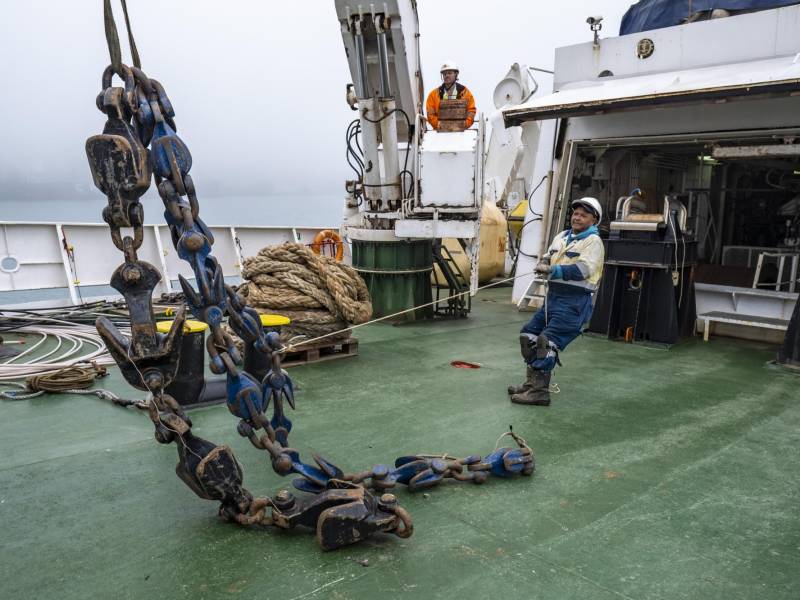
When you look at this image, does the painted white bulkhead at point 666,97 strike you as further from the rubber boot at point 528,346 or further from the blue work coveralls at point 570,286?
the rubber boot at point 528,346

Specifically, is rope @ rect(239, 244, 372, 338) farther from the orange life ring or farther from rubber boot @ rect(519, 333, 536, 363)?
the orange life ring

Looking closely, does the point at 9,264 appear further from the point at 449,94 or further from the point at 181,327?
the point at 181,327

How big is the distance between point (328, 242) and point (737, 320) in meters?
6.23

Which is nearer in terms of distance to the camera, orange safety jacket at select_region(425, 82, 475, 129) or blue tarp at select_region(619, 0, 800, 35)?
blue tarp at select_region(619, 0, 800, 35)

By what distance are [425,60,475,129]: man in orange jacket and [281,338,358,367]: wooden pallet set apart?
3.53 metres

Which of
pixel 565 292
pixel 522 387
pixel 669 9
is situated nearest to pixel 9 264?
pixel 522 387

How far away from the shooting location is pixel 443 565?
2691 millimetres

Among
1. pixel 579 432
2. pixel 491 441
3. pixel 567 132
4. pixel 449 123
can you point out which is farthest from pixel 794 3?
pixel 491 441

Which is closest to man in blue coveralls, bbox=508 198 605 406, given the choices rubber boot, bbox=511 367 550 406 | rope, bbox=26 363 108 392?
rubber boot, bbox=511 367 550 406

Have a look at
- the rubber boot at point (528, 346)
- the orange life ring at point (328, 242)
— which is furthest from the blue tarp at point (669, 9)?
the rubber boot at point (528, 346)

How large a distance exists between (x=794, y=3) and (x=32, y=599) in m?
9.47

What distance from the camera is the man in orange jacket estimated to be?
27.3 feet

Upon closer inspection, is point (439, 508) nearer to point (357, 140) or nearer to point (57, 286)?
point (357, 140)

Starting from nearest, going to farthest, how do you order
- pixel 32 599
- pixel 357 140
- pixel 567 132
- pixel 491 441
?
pixel 32 599, pixel 491 441, pixel 357 140, pixel 567 132
